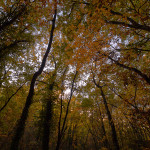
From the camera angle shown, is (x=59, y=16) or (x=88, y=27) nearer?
(x=88, y=27)

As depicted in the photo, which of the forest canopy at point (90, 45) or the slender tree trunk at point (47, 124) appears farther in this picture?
the slender tree trunk at point (47, 124)

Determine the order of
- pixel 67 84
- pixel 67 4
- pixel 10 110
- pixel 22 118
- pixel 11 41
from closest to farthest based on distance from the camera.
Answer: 1. pixel 22 118
2. pixel 67 4
3. pixel 11 41
4. pixel 67 84
5. pixel 10 110

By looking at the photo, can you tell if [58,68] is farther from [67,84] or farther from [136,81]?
[136,81]

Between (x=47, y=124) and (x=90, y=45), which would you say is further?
(x=47, y=124)

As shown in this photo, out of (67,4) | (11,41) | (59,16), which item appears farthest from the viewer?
(59,16)

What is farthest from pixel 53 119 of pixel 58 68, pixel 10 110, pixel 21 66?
pixel 10 110

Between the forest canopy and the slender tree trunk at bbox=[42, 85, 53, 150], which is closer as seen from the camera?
the forest canopy

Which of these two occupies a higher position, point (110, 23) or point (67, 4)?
point (67, 4)

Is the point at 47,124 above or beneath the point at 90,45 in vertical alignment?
beneath

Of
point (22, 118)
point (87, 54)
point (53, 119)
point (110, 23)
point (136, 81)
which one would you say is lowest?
point (22, 118)

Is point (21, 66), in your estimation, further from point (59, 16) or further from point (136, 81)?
point (136, 81)

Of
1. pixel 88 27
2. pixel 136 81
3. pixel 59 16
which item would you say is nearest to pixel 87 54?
pixel 88 27

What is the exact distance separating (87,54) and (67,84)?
194 inches

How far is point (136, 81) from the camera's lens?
4.57 metres
